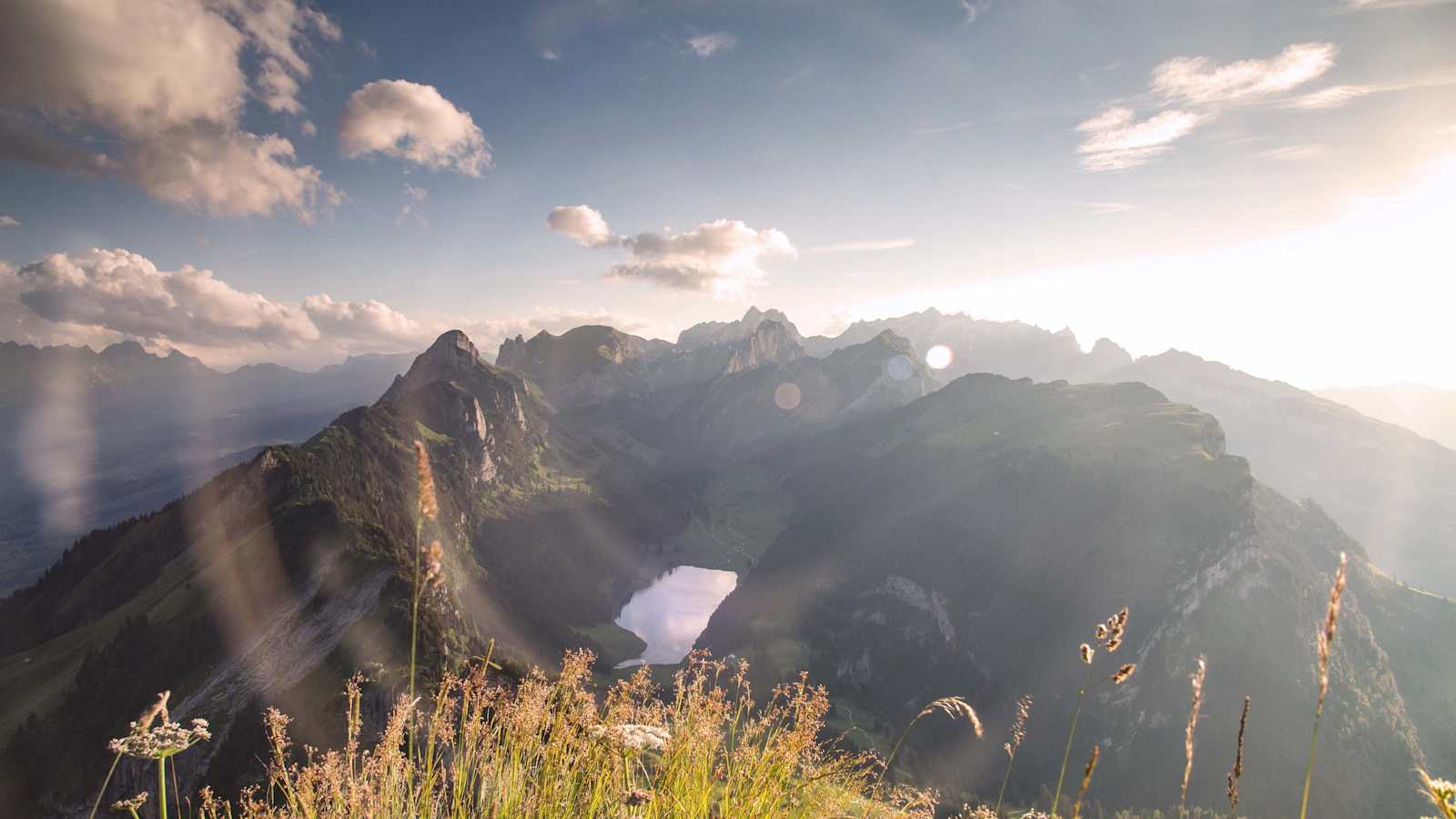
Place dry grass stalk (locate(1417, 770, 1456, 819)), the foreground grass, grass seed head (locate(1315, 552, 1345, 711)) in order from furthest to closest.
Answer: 1. the foreground grass
2. dry grass stalk (locate(1417, 770, 1456, 819))
3. grass seed head (locate(1315, 552, 1345, 711))

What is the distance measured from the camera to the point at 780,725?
33.2 ft

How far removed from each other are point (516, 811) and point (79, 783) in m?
80.7

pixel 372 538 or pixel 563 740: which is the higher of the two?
pixel 563 740

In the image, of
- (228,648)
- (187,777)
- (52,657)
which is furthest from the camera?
(52,657)

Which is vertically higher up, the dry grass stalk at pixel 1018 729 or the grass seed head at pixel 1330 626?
the grass seed head at pixel 1330 626

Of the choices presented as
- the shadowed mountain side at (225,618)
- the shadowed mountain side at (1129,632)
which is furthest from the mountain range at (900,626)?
the shadowed mountain side at (1129,632)

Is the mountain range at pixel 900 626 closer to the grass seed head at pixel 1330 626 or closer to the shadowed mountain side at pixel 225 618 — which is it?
the shadowed mountain side at pixel 225 618

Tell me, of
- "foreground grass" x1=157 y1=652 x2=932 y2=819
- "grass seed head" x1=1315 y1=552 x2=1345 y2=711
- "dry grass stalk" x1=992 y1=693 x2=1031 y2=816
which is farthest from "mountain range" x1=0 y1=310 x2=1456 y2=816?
"grass seed head" x1=1315 y1=552 x2=1345 y2=711

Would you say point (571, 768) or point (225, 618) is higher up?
point (571, 768)

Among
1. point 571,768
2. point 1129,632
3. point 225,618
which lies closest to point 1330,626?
point 571,768

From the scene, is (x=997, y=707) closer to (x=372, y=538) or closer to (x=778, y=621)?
(x=778, y=621)

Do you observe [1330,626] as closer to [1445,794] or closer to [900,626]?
[1445,794]

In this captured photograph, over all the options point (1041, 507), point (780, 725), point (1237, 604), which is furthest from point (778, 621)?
point (780, 725)

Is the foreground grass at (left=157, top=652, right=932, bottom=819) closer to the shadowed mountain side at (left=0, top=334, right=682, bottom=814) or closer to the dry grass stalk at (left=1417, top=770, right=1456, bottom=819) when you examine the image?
the dry grass stalk at (left=1417, top=770, right=1456, bottom=819)
